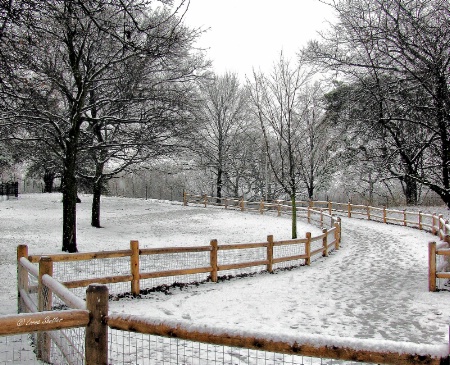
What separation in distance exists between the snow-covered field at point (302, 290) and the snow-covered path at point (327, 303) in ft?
0.06

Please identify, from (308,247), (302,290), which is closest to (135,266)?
(302,290)

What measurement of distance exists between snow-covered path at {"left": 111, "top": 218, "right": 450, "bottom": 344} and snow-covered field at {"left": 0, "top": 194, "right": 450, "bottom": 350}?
18mm

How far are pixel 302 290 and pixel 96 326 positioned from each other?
A: 7429 mm

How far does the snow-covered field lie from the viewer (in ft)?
22.7

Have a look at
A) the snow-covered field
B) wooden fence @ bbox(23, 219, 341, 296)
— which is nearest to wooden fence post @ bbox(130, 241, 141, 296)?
wooden fence @ bbox(23, 219, 341, 296)

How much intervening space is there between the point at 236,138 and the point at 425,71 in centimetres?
2874

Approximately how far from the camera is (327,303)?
8375mm

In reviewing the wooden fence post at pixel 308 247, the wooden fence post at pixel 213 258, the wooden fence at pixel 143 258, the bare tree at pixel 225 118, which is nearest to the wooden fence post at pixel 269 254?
the wooden fence at pixel 143 258

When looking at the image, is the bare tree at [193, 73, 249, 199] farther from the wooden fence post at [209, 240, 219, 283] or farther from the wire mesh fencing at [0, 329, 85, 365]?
the wire mesh fencing at [0, 329, 85, 365]

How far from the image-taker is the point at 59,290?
3.74 meters

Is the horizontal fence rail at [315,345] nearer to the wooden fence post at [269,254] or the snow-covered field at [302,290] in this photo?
the snow-covered field at [302,290]

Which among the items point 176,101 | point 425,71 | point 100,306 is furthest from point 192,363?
point 176,101

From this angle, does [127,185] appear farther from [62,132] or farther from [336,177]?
[62,132]

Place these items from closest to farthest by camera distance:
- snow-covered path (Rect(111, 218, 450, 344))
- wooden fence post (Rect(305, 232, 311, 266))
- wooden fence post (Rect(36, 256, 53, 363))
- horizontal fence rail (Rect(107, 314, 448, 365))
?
horizontal fence rail (Rect(107, 314, 448, 365)), wooden fence post (Rect(36, 256, 53, 363)), snow-covered path (Rect(111, 218, 450, 344)), wooden fence post (Rect(305, 232, 311, 266))
